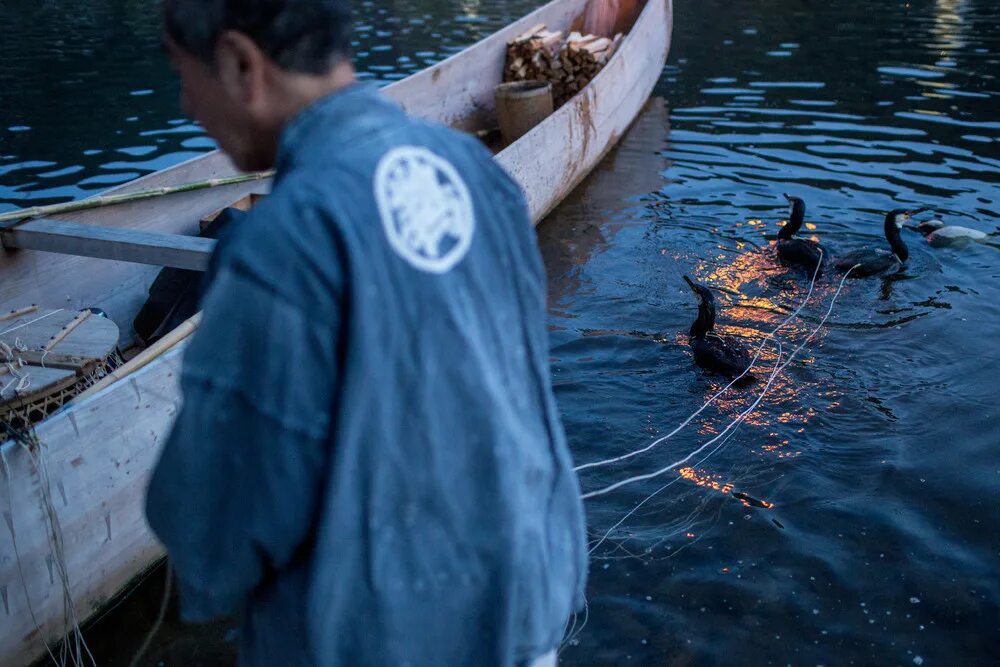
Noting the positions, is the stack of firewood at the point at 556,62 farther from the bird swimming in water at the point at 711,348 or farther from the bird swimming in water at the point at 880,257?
the bird swimming in water at the point at 711,348

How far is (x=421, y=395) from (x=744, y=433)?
4538 mm

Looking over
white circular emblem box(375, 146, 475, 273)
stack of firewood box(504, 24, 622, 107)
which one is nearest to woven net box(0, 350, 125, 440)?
white circular emblem box(375, 146, 475, 273)

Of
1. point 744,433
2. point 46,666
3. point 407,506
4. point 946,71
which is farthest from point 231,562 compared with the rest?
point 946,71

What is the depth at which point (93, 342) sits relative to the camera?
4.29 metres

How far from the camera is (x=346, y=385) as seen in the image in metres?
1.23

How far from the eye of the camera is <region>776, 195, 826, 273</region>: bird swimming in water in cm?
766

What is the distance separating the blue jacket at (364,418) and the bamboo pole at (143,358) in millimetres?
2701

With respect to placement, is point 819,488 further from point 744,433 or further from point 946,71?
point 946,71

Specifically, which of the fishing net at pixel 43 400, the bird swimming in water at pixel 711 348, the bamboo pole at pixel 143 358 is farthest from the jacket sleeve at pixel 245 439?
the bird swimming in water at pixel 711 348

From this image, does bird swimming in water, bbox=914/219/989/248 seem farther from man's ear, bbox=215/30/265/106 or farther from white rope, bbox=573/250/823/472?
man's ear, bbox=215/30/265/106

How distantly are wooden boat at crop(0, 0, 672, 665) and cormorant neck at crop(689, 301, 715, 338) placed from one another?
2316 millimetres

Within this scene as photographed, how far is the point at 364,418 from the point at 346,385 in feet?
0.18

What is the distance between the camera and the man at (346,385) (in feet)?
3.97

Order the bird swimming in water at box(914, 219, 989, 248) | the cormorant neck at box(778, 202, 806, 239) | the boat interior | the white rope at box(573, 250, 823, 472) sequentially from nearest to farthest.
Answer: the boat interior
the white rope at box(573, 250, 823, 472)
the cormorant neck at box(778, 202, 806, 239)
the bird swimming in water at box(914, 219, 989, 248)
